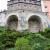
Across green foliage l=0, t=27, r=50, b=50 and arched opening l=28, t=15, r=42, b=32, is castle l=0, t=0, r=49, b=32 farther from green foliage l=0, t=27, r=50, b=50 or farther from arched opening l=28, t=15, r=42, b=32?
green foliage l=0, t=27, r=50, b=50

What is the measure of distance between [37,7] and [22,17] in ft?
4.71

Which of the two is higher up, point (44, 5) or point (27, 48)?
point (44, 5)

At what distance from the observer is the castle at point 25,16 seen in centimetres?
1988

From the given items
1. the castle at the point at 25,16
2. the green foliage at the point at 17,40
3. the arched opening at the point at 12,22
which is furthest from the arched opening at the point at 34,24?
the green foliage at the point at 17,40

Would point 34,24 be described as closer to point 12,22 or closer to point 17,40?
point 12,22

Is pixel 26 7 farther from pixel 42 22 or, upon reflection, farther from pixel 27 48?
pixel 27 48

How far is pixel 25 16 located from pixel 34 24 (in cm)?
95

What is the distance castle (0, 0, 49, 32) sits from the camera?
19.9m

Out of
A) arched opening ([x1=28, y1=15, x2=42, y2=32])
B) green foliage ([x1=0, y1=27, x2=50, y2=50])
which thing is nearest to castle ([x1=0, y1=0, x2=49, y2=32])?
arched opening ([x1=28, y1=15, x2=42, y2=32])

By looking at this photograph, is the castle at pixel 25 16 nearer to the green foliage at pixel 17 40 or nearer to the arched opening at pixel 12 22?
the arched opening at pixel 12 22

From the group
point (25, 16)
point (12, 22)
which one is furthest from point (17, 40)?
point (12, 22)

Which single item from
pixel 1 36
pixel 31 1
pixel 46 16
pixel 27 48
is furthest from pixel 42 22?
pixel 27 48

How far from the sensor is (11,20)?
2052cm

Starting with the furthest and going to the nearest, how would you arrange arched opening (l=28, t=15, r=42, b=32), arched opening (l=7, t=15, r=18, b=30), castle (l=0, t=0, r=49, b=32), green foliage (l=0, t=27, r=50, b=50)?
1. arched opening (l=7, t=15, r=18, b=30)
2. arched opening (l=28, t=15, r=42, b=32)
3. castle (l=0, t=0, r=49, b=32)
4. green foliage (l=0, t=27, r=50, b=50)
